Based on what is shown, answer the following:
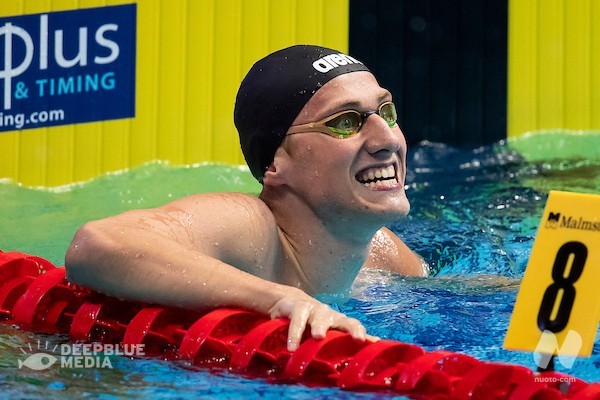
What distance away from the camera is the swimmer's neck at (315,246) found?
284cm

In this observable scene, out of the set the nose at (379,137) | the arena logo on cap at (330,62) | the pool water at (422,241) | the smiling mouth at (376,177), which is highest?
the arena logo on cap at (330,62)

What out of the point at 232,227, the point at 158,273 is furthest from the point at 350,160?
the point at 158,273

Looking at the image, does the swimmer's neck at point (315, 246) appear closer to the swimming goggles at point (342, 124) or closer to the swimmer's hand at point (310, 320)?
the swimming goggles at point (342, 124)

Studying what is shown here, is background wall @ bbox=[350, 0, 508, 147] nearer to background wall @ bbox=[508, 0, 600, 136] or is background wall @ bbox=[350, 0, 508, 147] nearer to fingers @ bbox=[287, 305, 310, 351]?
background wall @ bbox=[508, 0, 600, 136]

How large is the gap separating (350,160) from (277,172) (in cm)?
23

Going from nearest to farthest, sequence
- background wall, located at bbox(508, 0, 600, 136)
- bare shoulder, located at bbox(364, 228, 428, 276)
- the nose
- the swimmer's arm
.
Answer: the swimmer's arm < the nose < bare shoulder, located at bbox(364, 228, 428, 276) < background wall, located at bbox(508, 0, 600, 136)

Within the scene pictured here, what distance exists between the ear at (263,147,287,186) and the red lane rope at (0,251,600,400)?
620 mm

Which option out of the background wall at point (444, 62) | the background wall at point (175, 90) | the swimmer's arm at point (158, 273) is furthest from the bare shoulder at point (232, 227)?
the background wall at point (444, 62)

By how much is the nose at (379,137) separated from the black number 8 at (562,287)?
1.00 metres

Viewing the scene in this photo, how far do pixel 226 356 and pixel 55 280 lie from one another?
658 mm

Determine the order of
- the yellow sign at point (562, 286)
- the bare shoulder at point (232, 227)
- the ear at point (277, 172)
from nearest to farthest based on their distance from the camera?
the yellow sign at point (562, 286) < the bare shoulder at point (232, 227) < the ear at point (277, 172)

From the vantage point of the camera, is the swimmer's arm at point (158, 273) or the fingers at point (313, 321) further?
the swimmer's arm at point (158, 273)

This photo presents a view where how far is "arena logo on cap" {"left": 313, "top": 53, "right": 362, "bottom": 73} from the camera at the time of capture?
2.83 metres

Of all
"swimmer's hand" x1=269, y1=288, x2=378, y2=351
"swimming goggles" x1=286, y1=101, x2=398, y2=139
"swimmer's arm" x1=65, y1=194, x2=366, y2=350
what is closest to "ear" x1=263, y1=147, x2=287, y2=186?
"swimming goggles" x1=286, y1=101, x2=398, y2=139
